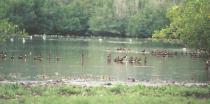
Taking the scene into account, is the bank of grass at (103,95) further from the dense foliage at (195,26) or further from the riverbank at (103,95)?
the dense foliage at (195,26)

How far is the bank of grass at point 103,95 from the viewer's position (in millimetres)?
29703

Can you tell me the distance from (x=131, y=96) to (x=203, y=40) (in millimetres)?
32535

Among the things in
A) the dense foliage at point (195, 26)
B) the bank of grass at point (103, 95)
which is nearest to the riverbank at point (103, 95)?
the bank of grass at point (103, 95)

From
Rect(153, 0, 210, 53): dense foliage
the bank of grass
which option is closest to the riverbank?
the bank of grass

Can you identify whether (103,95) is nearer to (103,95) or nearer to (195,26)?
(103,95)

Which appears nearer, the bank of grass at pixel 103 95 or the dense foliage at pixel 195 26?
the bank of grass at pixel 103 95

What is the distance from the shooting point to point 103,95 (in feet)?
111

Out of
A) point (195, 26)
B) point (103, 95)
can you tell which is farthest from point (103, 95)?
point (195, 26)

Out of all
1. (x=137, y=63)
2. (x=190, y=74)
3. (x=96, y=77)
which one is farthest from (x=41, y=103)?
(x=137, y=63)

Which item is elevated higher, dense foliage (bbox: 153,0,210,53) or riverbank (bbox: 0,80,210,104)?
dense foliage (bbox: 153,0,210,53)

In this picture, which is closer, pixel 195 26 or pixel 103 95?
pixel 103 95

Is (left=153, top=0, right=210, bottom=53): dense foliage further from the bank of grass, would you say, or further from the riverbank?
the riverbank

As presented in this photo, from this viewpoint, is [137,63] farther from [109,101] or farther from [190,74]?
[109,101]

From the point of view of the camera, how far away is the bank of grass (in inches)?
1169
